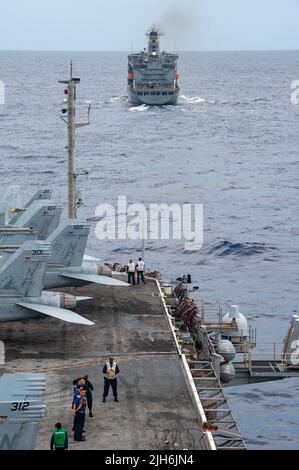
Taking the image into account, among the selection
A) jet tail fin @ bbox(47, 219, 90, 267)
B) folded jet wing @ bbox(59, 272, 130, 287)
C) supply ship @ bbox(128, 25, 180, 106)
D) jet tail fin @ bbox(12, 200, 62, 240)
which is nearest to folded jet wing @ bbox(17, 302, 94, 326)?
folded jet wing @ bbox(59, 272, 130, 287)

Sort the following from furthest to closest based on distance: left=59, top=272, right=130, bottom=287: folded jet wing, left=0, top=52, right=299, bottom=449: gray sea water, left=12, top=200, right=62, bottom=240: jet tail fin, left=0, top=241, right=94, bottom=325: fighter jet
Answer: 1. left=0, top=52, right=299, bottom=449: gray sea water
2. left=12, top=200, right=62, bottom=240: jet tail fin
3. left=59, top=272, right=130, bottom=287: folded jet wing
4. left=0, top=241, right=94, bottom=325: fighter jet

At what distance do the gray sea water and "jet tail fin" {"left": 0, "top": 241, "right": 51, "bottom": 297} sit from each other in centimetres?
1264

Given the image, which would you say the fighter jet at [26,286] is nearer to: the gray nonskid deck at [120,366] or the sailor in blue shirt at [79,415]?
the gray nonskid deck at [120,366]

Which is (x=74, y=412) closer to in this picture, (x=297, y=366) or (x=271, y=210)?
(x=297, y=366)

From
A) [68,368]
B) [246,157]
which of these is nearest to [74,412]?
[68,368]

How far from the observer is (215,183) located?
10881cm

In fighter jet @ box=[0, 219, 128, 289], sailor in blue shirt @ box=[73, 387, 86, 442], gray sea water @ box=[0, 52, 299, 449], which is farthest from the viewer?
gray sea water @ box=[0, 52, 299, 449]

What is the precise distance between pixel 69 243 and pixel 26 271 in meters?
5.43

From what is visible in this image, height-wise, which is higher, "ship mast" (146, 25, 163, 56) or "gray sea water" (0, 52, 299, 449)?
"ship mast" (146, 25, 163, 56)

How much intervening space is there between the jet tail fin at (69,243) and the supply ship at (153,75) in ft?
442

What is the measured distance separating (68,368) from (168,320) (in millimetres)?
8095

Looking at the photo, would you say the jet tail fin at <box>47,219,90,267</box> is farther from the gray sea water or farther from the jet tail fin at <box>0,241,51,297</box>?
the gray sea water

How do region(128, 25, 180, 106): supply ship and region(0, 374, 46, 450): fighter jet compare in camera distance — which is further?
region(128, 25, 180, 106): supply ship

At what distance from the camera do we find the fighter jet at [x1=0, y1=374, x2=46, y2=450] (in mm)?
20750
